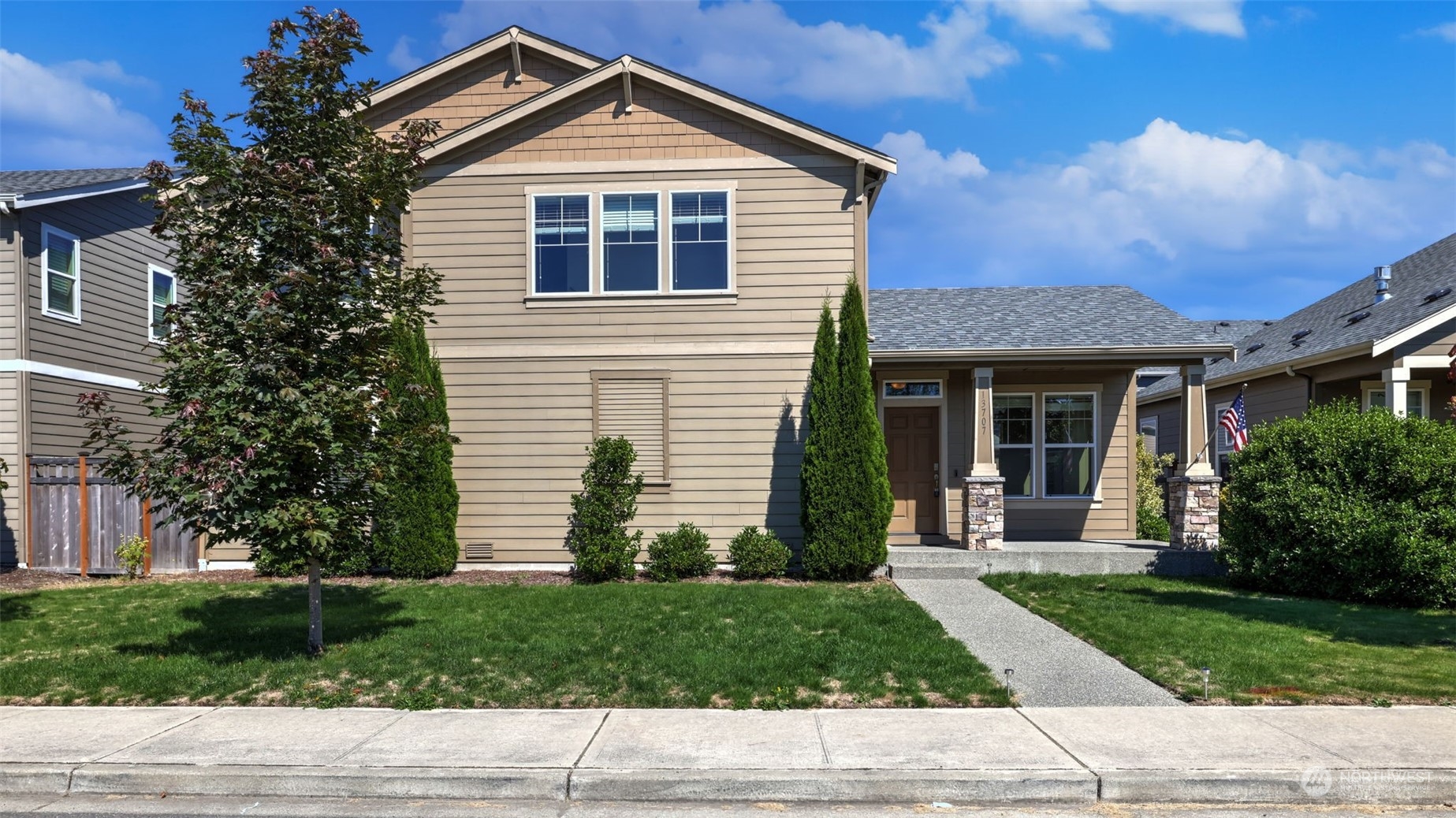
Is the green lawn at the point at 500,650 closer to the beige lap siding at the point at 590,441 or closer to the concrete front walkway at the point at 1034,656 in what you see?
the concrete front walkway at the point at 1034,656

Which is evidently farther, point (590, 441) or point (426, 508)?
point (590, 441)

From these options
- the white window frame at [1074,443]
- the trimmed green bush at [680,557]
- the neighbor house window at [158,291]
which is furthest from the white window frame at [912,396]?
the neighbor house window at [158,291]

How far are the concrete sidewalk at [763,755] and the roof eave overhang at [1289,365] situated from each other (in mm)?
10720

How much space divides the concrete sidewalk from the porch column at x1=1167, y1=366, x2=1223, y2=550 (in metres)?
7.08

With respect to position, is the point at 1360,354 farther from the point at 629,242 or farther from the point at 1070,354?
the point at 629,242

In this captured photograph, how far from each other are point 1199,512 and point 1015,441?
118 inches

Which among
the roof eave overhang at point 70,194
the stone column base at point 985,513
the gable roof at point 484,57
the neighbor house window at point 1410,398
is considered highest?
the gable roof at point 484,57

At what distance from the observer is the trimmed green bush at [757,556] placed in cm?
1231

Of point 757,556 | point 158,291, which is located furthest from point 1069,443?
point 158,291

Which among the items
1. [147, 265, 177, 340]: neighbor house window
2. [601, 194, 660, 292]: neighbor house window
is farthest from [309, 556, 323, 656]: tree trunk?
[147, 265, 177, 340]: neighbor house window

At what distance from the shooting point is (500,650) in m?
8.31

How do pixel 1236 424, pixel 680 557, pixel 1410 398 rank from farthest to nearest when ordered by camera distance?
pixel 1410 398
pixel 1236 424
pixel 680 557

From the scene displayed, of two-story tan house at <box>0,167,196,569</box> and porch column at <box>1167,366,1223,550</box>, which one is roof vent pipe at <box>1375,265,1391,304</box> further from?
two-story tan house at <box>0,167,196,569</box>

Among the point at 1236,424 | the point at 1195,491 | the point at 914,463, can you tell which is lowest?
the point at 1195,491
